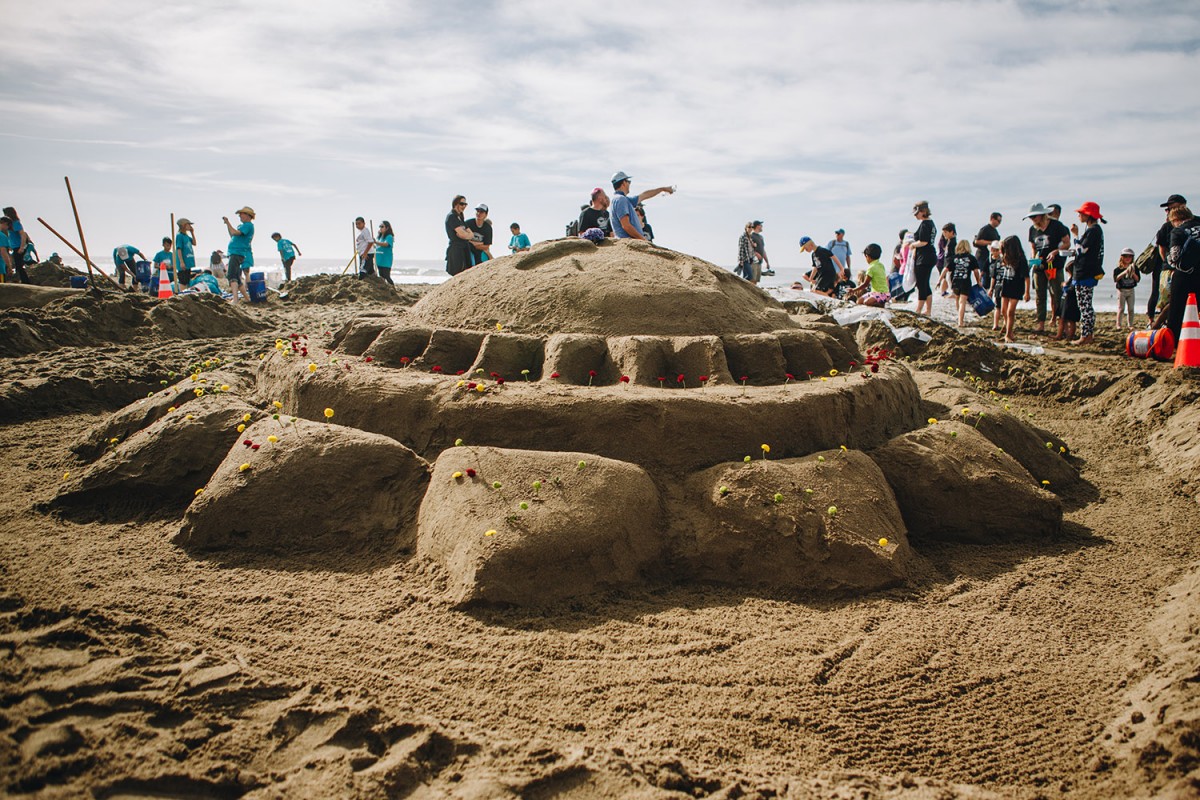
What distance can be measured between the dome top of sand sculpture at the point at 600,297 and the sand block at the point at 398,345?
0.23m

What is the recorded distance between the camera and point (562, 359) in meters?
4.17

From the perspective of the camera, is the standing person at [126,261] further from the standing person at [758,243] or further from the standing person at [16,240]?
the standing person at [758,243]

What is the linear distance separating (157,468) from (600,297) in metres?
2.71

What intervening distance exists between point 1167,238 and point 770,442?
6.42 metres

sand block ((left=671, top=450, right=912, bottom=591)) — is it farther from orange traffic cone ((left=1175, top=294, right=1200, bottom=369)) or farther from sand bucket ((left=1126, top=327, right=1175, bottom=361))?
sand bucket ((left=1126, top=327, right=1175, bottom=361))

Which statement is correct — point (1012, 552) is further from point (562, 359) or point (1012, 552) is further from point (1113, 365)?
point (1113, 365)

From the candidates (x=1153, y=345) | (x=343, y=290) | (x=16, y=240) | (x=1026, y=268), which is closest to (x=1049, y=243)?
(x=1026, y=268)

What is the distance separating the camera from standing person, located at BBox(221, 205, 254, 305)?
12.2m

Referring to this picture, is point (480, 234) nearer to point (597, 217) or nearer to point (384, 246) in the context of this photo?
point (597, 217)

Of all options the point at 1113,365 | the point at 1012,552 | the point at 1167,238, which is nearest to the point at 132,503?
the point at 1012,552

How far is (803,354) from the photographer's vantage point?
184 inches

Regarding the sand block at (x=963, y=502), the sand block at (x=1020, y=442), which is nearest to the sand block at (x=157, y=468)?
the sand block at (x=963, y=502)

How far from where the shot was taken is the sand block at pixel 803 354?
4.65m

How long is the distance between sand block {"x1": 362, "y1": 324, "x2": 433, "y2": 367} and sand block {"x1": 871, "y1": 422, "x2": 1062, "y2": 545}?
2.76 meters
